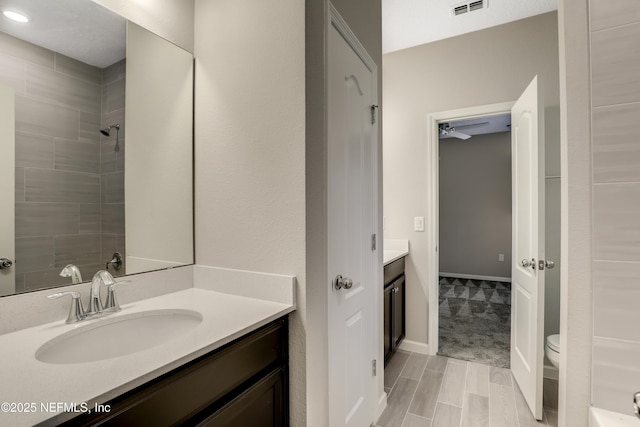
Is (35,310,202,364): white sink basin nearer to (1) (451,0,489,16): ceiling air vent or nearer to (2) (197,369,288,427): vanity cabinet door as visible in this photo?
(2) (197,369,288,427): vanity cabinet door

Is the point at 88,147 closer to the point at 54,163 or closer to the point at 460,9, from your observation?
the point at 54,163

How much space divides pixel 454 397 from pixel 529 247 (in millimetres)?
1113

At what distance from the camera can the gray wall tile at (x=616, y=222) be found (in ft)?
3.00

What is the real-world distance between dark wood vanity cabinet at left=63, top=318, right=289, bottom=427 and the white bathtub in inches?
39.9

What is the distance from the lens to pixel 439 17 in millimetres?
Result: 2443

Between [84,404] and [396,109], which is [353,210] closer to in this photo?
[84,404]

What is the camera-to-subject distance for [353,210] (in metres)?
1.56

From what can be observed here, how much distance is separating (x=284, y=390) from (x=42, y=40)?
153 centimetres

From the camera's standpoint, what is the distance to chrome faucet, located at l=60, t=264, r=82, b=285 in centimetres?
106

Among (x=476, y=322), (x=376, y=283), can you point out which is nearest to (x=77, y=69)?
(x=376, y=283)

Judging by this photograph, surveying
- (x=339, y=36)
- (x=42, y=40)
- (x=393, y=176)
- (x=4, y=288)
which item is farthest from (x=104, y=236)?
(x=393, y=176)

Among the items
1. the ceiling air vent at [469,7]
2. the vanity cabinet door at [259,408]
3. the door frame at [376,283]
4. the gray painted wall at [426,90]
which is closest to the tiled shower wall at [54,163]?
the vanity cabinet door at [259,408]

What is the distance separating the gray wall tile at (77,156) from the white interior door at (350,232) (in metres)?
0.92

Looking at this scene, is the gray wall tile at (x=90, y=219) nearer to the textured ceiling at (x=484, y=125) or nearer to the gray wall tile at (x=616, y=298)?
→ the gray wall tile at (x=616, y=298)
